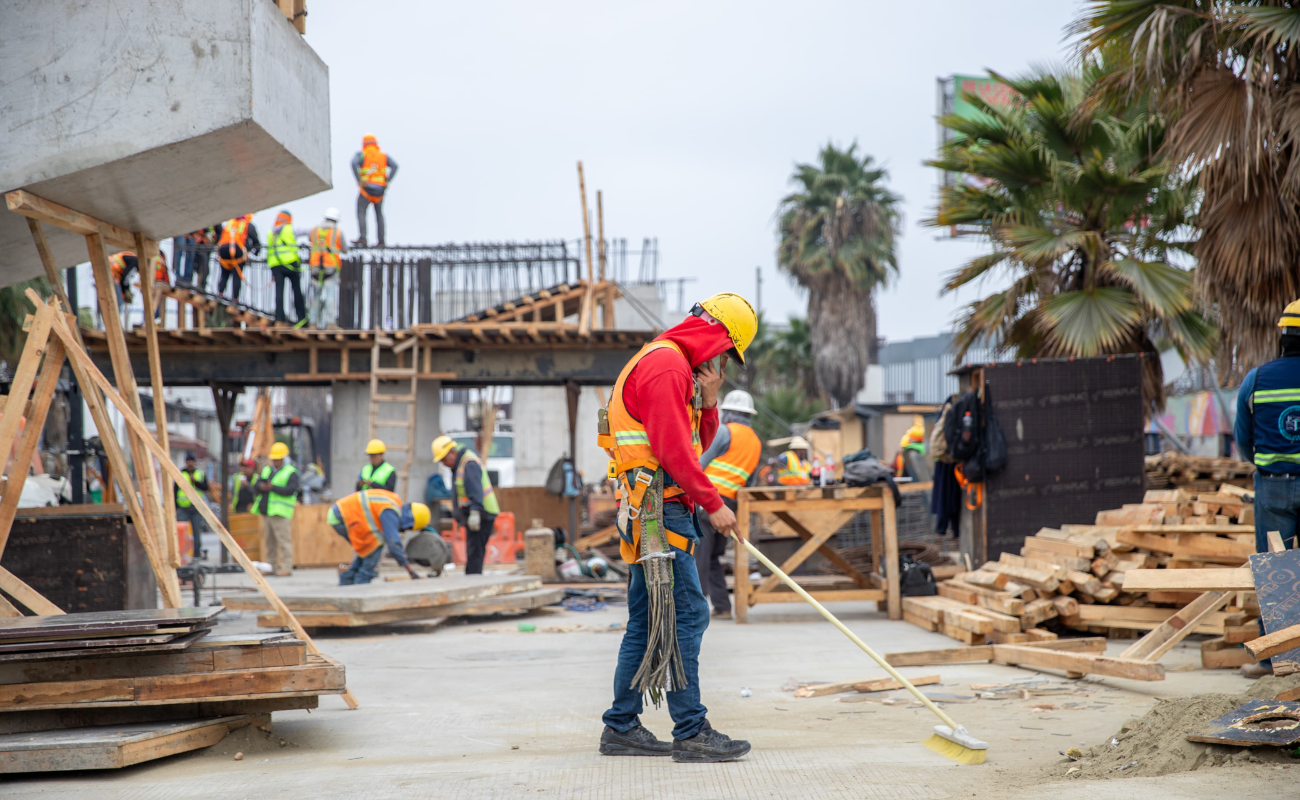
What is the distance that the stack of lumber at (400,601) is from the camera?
9336 mm

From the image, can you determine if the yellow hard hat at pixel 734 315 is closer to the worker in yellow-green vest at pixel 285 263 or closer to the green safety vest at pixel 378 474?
the green safety vest at pixel 378 474

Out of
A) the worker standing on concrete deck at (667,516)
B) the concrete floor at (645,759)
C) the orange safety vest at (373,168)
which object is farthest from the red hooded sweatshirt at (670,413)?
the orange safety vest at (373,168)

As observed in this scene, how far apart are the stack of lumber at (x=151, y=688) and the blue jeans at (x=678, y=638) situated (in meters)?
1.33

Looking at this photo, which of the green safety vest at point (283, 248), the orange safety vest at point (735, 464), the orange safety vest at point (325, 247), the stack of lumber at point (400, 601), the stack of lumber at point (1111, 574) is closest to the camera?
the stack of lumber at point (1111, 574)

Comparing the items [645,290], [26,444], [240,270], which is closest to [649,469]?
[26,444]

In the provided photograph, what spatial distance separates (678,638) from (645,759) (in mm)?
523

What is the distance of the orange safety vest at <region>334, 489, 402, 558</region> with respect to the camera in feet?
34.9

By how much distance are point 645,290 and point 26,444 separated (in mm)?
25009

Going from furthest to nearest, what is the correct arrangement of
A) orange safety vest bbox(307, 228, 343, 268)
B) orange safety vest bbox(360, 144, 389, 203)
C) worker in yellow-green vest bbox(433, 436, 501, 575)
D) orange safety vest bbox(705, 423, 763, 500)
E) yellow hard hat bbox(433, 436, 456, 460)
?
orange safety vest bbox(360, 144, 389, 203) < orange safety vest bbox(307, 228, 343, 268) < yellow hard hat bbox(433, 436, 456, 460) < worker in yellow-green vest bbox(433, 436, 501, 575) < orange safety vest bbox(705, 423, 763, 500)

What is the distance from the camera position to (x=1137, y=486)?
9.91 metres

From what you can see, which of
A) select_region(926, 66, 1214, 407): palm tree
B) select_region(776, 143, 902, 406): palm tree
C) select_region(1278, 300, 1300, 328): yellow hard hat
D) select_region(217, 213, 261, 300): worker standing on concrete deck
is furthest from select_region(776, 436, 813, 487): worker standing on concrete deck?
select_region(776, 143, 902, 406): palm tree

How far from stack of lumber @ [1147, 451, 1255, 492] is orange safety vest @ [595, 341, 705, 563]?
8.95m

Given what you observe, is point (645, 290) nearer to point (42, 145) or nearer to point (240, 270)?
point (240, 270)

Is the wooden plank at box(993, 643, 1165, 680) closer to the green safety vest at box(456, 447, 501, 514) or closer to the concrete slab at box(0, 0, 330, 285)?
the concrete slab at box(0, 0, 330, 285)
